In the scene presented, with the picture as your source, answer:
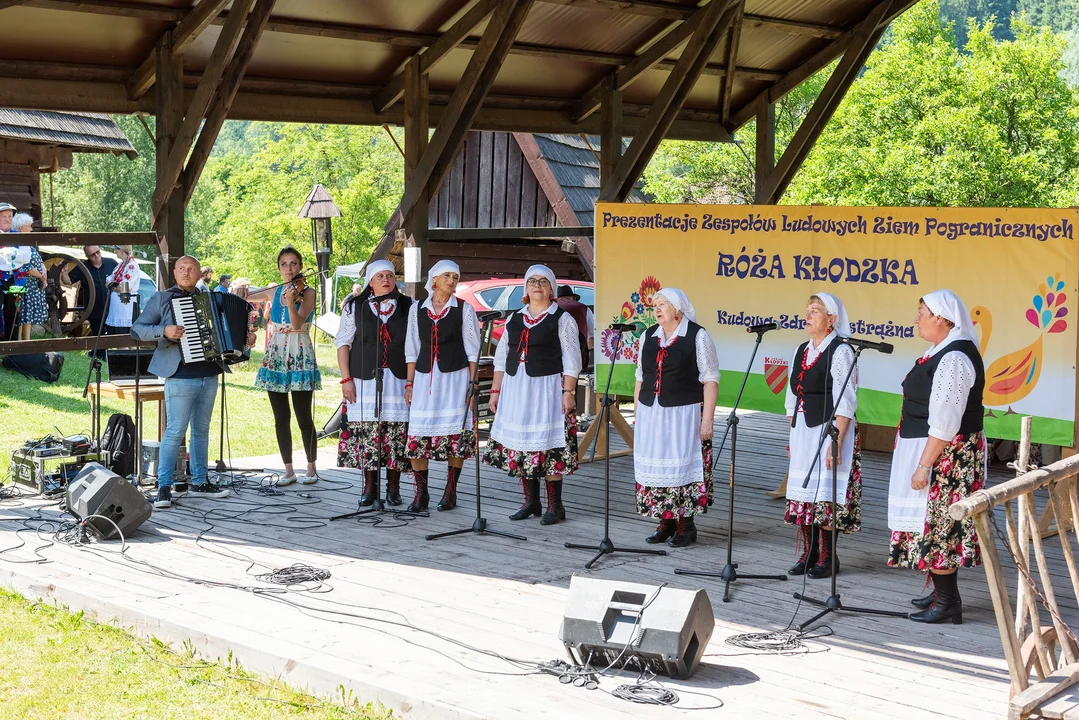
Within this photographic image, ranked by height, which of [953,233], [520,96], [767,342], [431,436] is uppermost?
[520,96]

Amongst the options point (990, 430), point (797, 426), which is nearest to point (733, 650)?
point (797, 426)

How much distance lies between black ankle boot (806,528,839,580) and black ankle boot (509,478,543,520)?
6.20 ft

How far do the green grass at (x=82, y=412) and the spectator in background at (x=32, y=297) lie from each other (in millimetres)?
871

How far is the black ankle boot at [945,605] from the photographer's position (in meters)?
4.96

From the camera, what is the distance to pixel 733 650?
454 cm

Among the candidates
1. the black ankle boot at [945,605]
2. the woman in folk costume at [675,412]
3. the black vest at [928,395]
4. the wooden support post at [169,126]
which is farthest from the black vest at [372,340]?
the black ankle boot at [945,605]

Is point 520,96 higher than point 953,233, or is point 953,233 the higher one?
point 520,96

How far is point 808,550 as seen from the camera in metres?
5.87

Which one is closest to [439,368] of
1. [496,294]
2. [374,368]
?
[374,368]

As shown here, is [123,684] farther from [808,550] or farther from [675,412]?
[808,550]

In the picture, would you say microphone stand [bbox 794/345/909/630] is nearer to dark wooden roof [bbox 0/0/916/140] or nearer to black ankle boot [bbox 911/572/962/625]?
black ankle boot [bbox 911/572/962/625]

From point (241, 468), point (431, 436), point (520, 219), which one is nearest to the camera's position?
point (431, 436)

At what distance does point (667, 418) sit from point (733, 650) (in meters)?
Result: 1.76

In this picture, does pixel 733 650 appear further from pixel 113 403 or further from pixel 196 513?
pixel 113 403
